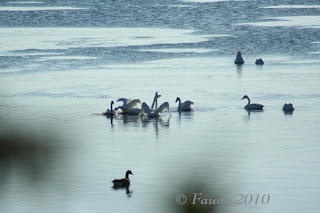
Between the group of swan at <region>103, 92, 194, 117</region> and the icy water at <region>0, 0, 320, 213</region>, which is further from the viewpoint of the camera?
the group of swan at <region>103, 92, 194, 117</region>

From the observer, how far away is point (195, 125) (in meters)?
23.1

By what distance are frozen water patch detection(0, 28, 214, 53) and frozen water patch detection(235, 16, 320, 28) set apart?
23.9 ft

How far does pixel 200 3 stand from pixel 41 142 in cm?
7014

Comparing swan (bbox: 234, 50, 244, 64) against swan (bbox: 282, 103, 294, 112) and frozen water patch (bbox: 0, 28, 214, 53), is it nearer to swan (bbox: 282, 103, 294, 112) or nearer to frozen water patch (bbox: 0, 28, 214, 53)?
frozen water patch (bbox: 0, 28, 214, 53)

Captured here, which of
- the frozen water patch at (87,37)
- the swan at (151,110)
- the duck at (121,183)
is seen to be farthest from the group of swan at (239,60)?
the duck at (121,183)

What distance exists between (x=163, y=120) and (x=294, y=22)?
40320 mm

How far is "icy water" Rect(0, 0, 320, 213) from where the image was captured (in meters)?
15.4

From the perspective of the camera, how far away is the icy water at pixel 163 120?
15391mm

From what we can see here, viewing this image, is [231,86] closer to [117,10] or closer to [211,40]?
[211,40]

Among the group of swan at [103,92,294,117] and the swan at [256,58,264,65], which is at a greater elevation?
the swan at [256,58,264,65]

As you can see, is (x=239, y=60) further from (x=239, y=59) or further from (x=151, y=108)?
(x=151, y=108)

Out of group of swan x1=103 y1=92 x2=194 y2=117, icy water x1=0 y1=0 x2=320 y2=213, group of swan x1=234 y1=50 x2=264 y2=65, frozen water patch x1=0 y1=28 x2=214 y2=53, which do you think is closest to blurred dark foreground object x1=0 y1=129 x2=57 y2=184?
icy water x1=0 y1=0 x2=320 y2=213

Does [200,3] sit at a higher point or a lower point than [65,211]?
higher

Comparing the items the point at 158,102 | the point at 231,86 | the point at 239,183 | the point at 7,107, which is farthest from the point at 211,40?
the point at 239,183
